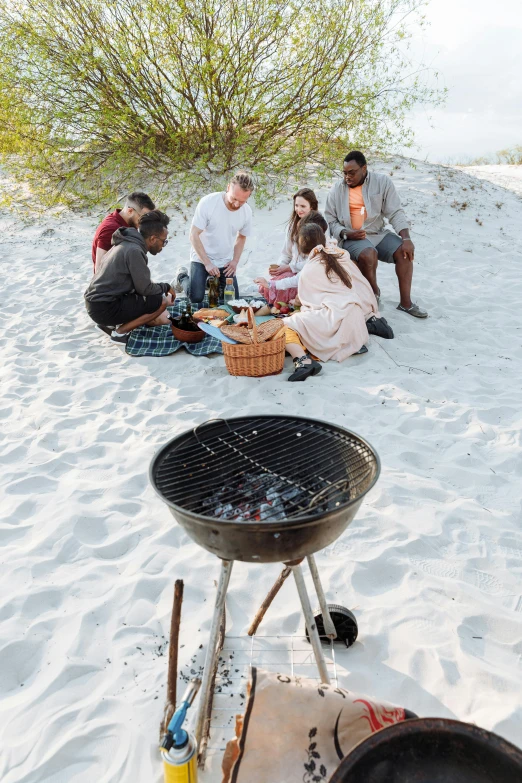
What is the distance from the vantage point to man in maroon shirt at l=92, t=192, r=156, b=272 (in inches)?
198

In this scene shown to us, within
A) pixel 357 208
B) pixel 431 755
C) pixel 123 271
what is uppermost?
pixel 357 208

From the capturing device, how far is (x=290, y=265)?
5734 mm

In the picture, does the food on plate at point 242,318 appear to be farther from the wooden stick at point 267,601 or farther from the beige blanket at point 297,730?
the beige blanket at point 297,730

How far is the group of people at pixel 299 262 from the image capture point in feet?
15.8

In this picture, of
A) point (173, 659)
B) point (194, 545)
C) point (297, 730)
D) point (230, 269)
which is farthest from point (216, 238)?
point (297, 730)

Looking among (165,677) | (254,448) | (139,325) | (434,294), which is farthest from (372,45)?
(165,677)

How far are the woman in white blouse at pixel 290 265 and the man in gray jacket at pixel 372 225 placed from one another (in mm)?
336

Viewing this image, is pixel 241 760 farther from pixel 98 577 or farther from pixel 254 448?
pixel 98 577

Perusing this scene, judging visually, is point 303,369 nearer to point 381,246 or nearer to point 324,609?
point 381,246

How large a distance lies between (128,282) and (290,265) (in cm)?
171

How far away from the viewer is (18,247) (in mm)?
7984

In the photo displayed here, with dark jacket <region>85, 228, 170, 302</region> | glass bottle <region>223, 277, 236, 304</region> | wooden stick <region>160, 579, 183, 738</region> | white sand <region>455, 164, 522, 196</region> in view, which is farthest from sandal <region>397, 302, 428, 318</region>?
white sand <region>455, 164, 522, 196</region>

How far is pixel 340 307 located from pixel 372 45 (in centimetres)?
681

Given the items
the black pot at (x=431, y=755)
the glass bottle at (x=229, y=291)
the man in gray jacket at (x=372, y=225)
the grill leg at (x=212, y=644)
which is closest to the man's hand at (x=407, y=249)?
the man in gray jacket at (x=372, y=225)
